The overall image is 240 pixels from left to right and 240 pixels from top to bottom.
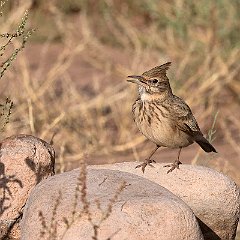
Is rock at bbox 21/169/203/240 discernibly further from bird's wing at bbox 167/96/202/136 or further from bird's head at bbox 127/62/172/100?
bird's head at bbox 127/62/172/100

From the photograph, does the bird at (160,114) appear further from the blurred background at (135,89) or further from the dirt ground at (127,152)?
the blurred background at (135,89)

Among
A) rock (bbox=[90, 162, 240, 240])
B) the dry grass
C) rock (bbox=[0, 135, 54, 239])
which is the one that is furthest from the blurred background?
rock (bbox=[0, 135, 54, 239])

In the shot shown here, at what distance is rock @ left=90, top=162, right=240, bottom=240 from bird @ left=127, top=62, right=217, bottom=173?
1.01 ft

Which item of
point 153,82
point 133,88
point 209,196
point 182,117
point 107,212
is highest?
point 153,82

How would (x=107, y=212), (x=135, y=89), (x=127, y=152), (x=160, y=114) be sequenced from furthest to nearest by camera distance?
1. (x=127, y=152)
2. (x=135, y=89)
3. (x=160, y=114)
4. (x=107, y=212)

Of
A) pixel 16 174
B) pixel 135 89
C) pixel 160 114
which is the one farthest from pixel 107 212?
pixel 135 89

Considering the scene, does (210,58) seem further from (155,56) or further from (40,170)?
(40,170)

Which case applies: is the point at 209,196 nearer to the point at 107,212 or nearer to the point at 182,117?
the point at 182,117

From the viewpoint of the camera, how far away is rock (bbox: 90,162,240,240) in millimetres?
6746

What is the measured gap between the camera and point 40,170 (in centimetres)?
663

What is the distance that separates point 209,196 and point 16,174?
129 cm

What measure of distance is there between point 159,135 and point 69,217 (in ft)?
5.45

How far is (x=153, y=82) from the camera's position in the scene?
7.33m

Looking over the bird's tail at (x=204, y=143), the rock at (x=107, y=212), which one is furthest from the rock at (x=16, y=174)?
the bird's tail at (x=204, y=143)
